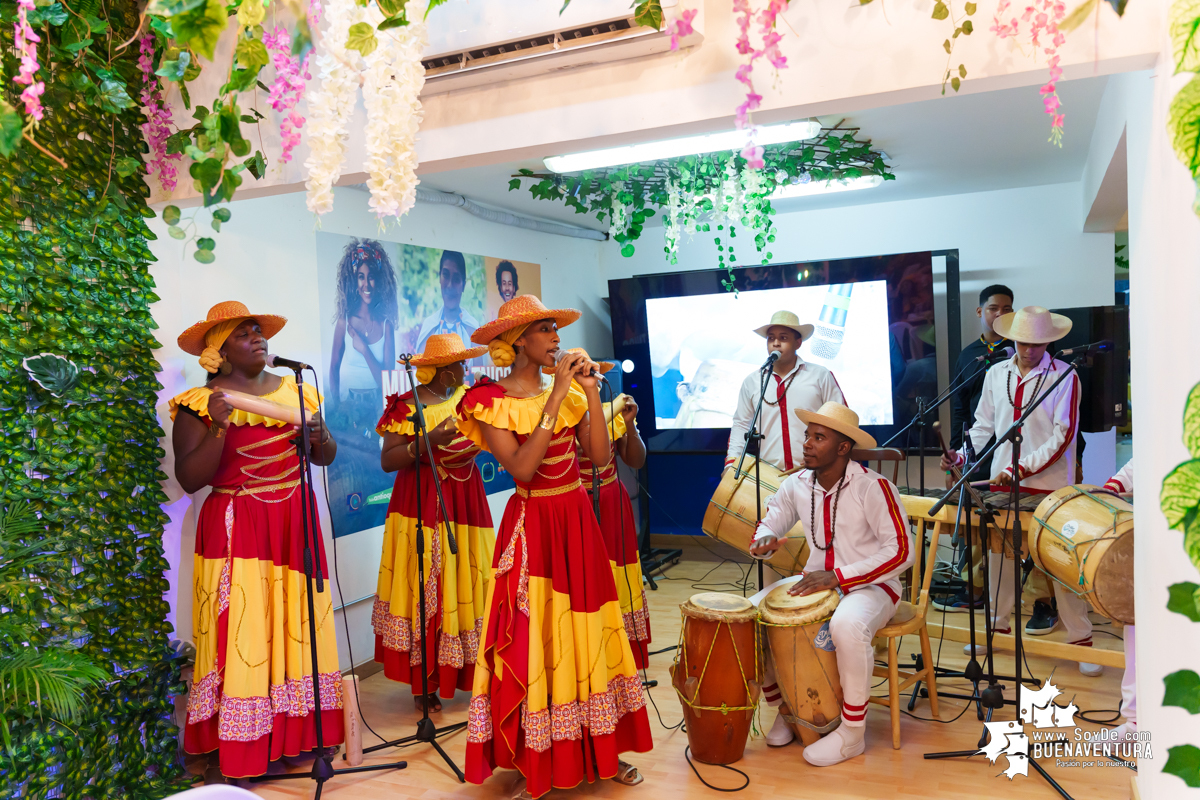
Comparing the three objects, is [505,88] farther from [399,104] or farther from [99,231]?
[99,231]

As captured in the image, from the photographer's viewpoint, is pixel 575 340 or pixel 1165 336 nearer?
pixel 1165 336

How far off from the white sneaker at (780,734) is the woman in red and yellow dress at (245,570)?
185cm

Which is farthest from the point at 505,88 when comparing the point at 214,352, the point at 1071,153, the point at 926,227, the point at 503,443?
the point at 926,227

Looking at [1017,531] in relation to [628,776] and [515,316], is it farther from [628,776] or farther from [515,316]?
[515,316]

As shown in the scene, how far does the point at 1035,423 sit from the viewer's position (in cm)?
462

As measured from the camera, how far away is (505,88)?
2783 millimetres

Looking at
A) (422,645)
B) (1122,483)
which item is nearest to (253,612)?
(422,645)

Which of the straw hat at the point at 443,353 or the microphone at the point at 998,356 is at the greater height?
the straw hat at the point at 443,353

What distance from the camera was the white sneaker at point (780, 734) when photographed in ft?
11.9

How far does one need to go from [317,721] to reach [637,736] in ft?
4.02

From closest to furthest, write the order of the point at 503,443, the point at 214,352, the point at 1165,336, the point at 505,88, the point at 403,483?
the point at 1165,336 < the point at 505,88 < the point at 503,443 < the point at 214,352 < the point at 403,483

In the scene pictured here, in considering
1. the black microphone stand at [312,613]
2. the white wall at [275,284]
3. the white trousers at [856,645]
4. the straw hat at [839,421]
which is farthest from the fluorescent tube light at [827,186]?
the black microphone stand at [312,613]

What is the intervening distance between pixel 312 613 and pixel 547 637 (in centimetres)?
88

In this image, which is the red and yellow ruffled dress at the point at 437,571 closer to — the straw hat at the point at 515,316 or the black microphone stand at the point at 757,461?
the straw hat at the point at 515,316
